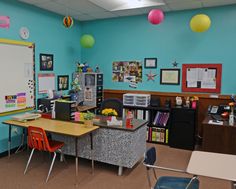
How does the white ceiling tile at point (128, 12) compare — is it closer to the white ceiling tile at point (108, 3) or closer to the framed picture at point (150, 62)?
the white ceiling tile at point (108, 3)

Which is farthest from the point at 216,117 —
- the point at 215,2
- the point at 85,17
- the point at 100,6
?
the point at 85,17

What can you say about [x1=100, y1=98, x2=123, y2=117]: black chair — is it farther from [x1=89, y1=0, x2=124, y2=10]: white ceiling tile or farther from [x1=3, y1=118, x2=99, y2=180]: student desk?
[x1=89, y1=0, x2=124, y2=10]: white ceiling tile

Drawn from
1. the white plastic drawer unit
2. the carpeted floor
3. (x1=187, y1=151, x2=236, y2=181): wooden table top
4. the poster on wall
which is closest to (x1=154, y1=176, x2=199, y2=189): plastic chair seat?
(x1=187, y1=151, x2=236, y2=181): wooden table top

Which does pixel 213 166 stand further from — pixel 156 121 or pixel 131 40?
pixel 131 40

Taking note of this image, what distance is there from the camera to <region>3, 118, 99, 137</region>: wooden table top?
9.62 feet

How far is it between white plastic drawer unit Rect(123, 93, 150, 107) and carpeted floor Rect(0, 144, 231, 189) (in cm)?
120

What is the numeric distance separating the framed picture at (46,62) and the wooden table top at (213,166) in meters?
3.44

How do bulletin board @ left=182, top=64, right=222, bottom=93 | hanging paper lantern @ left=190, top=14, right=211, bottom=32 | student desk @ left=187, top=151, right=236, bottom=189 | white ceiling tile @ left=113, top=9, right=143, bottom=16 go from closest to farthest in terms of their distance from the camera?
1. student desk @ left=187, top=151, right=236, bottom=189
2. hanging paper lantern @ left=190, top=14, right=211, bottom=32
3. bulletin board @ left=182, top=64, right=222, bottom=93
4. white ceiling tile @ left=113, top=9, right=143, bottom=16

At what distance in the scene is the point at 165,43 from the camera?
15.6 ft

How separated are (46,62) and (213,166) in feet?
12.2

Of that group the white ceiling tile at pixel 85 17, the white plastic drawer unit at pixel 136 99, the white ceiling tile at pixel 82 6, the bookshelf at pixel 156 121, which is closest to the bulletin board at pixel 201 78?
the bookshelf at pixel 156 121

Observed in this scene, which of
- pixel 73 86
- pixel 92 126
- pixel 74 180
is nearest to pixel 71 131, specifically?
pixel 92 126

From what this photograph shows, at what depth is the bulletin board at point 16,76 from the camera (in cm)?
377

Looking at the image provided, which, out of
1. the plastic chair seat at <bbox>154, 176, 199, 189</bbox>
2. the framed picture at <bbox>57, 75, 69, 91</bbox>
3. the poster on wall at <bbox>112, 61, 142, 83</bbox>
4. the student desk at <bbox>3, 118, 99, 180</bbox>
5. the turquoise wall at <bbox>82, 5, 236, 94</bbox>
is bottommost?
the plastic chair seat at <bbox>154, 176, 199, 189</bbox>
